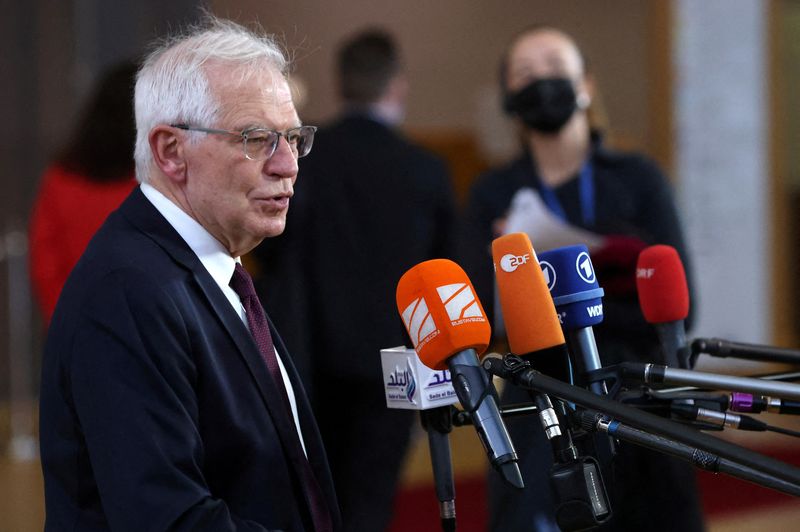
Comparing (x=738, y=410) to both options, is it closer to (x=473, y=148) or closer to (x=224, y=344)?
(x=224, y=344)

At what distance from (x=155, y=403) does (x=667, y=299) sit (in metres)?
0.80

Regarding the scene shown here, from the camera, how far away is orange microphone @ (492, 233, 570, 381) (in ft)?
4.50

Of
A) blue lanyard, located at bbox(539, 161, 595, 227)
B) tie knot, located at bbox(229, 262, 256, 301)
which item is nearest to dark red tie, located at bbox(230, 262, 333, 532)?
tie knot, located at bbox(229, 262, 256, 301)

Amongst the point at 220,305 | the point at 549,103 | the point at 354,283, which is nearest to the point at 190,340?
the point at 220,305

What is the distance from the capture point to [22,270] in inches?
237

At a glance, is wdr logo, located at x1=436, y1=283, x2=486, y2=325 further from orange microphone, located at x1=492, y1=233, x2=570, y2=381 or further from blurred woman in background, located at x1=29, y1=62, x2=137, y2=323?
blurred woman in background, located at x1=29, y1=62, x2=137, y2=323

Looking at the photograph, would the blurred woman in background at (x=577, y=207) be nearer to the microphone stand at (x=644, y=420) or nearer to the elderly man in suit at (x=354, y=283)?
the elderly man in suit at (x=354, y=283)

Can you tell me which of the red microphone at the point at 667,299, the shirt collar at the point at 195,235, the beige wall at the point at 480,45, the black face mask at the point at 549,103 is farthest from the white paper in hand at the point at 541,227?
the beige wall at the point at 480,45

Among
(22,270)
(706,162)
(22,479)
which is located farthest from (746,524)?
(22,270)

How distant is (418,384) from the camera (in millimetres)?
1493

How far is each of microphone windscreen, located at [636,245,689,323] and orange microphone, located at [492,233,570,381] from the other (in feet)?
1.26

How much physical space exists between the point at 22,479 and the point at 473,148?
4085mm

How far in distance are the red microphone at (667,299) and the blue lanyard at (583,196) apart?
2.35 ft

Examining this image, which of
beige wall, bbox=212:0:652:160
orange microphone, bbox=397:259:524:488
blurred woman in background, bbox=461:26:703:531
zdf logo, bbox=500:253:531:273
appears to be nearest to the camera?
orange microphone, bbox=397:259:524:488
